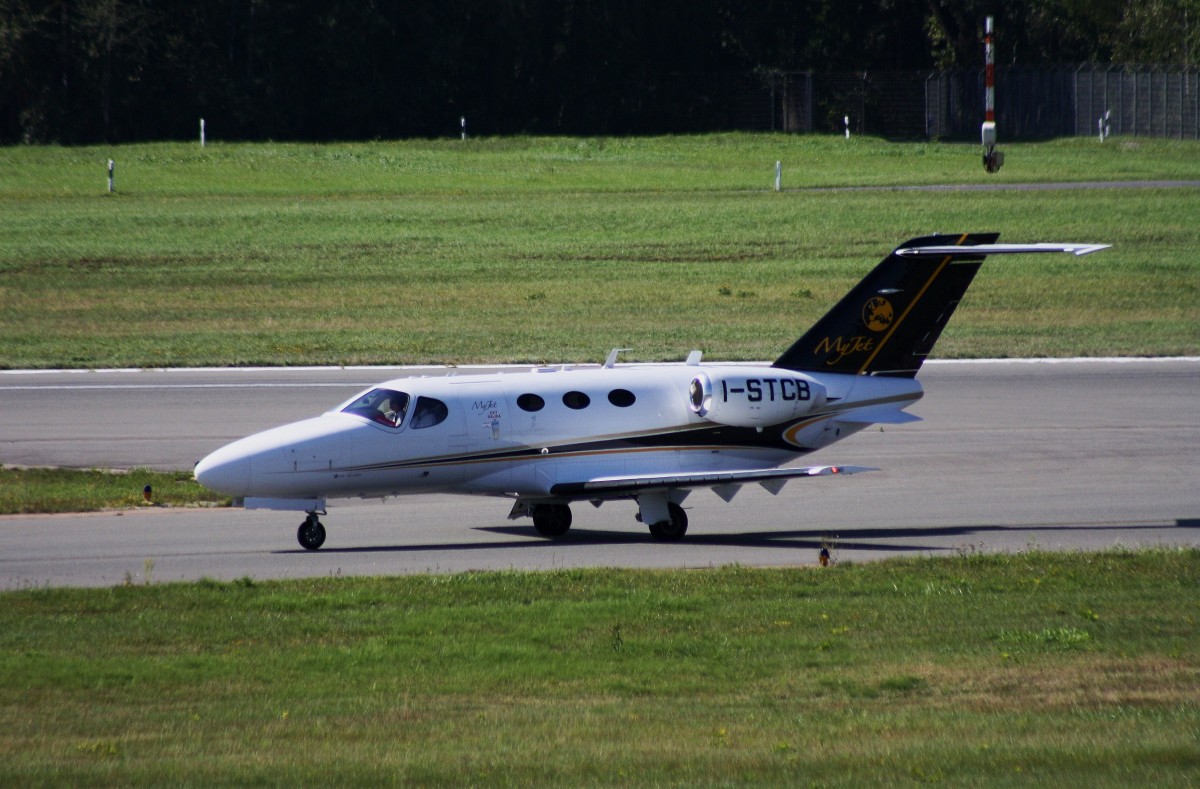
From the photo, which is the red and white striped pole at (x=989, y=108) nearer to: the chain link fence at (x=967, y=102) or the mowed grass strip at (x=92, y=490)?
the mowed grass strip at (x=92, y=490)

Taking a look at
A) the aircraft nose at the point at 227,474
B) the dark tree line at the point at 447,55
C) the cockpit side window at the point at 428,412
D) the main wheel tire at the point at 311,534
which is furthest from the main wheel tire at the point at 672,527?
the dark tree line at the point at 447,55

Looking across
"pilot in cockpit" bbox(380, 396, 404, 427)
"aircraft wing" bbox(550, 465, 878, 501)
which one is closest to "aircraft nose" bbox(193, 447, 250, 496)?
"pilot in cockpit" bbox(380, 396, 404, 427)

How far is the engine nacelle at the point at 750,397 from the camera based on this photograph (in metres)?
20.1

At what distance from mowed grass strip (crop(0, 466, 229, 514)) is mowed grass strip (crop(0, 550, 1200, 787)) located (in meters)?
5.66

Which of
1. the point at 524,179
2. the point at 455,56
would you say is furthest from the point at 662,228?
the point at 455,56

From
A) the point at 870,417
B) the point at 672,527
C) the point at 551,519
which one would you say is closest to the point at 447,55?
the point at 870,417

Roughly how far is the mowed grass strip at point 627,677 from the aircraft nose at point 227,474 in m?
2.53

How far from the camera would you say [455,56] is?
77188mm

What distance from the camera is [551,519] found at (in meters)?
20.0

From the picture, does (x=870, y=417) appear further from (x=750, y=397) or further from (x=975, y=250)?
(x=975, y=250)

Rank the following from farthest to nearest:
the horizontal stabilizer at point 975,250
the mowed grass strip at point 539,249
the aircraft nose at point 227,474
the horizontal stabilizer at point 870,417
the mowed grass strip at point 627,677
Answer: the mowed grass strip at point 539,249, the horizontal stabilizer at point 870,417, the horizontal stabilizer at point 975,250, the aircraft nose at point 227,474, the mowed grass strip at point 627,677

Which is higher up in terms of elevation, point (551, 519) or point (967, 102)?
point (967, 102)

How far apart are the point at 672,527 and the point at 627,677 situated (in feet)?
23.4

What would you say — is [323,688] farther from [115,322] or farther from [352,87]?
[352,87]
